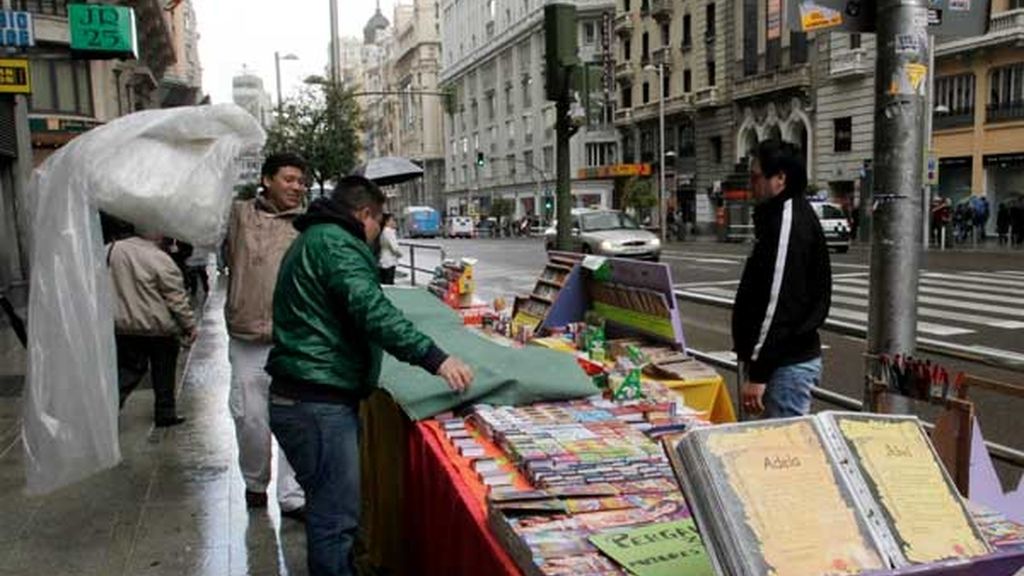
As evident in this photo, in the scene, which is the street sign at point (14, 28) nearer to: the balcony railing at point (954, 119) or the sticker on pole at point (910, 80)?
the sticker on pole at point (910, 80)

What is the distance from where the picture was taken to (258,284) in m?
4.71

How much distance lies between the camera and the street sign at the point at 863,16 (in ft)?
11.5

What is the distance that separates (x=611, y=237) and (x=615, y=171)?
37764 millimetres

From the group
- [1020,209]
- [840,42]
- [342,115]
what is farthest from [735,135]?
[342,115]

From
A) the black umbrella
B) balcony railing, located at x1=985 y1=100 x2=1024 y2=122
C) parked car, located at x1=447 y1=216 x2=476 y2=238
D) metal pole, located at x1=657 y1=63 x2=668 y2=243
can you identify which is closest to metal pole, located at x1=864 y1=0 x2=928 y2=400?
the black umbrella

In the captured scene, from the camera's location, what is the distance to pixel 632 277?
199 inches

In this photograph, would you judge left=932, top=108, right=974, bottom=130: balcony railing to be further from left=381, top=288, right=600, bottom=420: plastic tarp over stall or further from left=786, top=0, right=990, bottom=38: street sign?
left=381, top=288, right=600, bottom=420: plastic tarp over stall

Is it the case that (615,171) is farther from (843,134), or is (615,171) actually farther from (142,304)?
(142,304)

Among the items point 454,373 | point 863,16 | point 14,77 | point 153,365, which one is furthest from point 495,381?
point 14,77

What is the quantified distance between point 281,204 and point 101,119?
945 inches

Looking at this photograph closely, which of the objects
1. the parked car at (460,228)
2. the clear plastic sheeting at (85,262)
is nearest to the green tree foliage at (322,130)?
the clear plastic sheeting at (85,262)

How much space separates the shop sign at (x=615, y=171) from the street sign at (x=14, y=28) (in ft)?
162

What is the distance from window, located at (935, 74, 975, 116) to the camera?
112 ft

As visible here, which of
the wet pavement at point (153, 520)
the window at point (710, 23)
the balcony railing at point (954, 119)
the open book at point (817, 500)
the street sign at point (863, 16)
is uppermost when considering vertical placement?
the window at point (710, 23)
